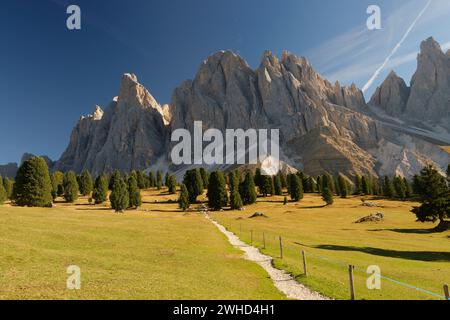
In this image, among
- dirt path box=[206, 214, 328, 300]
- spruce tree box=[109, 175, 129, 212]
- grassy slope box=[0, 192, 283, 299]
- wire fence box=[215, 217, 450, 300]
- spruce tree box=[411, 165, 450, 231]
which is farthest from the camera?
spruce tree box=[109, 175, 129, 212]

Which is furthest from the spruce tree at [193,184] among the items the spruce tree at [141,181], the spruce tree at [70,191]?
the spruce tree at [141,181]

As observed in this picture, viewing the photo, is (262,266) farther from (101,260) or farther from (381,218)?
(381,218)

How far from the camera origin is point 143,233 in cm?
3925

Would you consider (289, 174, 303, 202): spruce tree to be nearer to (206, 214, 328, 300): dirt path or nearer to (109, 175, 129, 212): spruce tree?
(109, 175, 129, 212): spruce tree

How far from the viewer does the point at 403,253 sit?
36.1m

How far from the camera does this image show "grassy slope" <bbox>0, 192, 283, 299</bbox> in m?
15.9

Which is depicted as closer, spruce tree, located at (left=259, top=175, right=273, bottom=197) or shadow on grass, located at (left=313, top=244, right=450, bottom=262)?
shadow on grass, located at (left=313, top=244, right=450, bottom=262)

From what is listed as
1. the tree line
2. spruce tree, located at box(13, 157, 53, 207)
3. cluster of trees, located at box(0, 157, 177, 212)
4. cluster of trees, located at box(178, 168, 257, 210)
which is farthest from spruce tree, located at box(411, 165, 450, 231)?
spruce tree, located at box(13, 157, 53, 207)

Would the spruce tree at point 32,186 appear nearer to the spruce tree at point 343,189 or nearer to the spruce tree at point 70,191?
the spruce tree at point 70,191

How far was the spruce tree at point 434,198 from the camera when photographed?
60.4 metres

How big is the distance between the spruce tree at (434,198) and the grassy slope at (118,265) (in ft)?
159

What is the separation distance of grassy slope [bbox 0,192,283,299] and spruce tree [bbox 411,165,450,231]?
48559 millimetres

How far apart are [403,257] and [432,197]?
37257mm
